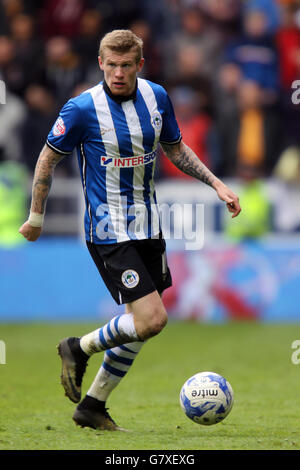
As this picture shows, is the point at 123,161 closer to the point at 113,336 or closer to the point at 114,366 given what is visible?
the point at 113,336

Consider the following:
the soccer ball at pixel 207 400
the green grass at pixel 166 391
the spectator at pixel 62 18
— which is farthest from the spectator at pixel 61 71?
the soccer ball at pixel 207 400

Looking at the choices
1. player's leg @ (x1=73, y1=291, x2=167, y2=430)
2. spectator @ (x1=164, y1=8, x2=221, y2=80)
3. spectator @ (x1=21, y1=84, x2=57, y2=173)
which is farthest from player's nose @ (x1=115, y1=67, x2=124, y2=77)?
spectator @ (x1=164, y1=8, x2=221, y2=80)

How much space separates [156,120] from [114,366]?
1.68 metres

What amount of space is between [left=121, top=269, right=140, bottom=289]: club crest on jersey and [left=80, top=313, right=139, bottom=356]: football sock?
0.69ft

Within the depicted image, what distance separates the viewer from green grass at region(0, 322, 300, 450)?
228 inches

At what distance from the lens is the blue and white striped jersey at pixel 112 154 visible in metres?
6.06

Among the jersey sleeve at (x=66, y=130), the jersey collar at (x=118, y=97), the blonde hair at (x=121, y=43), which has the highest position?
the blonde hair at (x=121, y=43)

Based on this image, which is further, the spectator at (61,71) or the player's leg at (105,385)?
the spectator at (61,71)

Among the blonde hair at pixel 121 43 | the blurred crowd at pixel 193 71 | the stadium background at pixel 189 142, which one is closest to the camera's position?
the blonde hair at pixel 121 43

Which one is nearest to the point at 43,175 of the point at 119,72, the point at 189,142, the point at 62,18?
the point at 119,72

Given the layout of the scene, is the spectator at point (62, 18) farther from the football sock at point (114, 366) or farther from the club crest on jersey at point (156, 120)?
the football sock at point (114, 366)

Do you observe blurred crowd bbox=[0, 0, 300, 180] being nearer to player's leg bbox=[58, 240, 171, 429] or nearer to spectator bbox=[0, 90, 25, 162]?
spectator bbox=[0, 90, 25, 162]

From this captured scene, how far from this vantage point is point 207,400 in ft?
19.9
